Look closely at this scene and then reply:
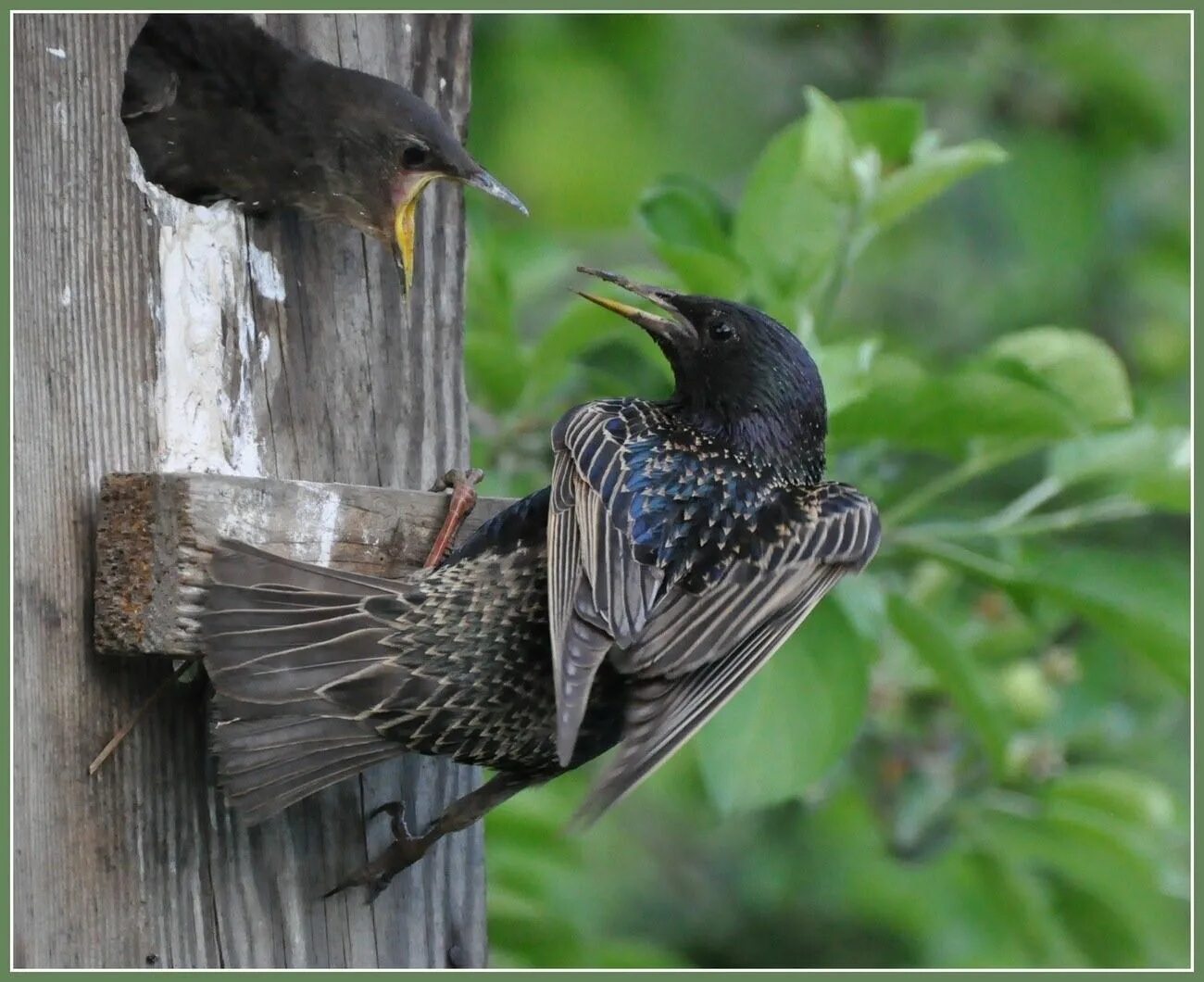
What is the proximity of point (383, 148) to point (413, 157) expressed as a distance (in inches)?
2.2

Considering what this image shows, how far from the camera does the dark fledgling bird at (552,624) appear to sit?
2.39m

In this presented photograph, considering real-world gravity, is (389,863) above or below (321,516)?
below

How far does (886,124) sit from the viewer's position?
325 cm

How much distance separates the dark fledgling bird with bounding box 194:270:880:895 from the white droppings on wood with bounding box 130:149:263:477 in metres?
0.30

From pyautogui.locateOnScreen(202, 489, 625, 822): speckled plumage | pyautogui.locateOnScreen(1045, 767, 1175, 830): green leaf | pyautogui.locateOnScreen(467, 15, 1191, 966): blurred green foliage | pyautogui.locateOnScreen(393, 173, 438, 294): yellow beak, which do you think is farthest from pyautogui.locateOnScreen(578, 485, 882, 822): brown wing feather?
pyautogui.locateOnScreen(1045, 767, 1175, 830): green leaf

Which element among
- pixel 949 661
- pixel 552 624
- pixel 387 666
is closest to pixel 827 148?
pixel 949 661

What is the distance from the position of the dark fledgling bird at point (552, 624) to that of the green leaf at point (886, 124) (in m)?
0.69

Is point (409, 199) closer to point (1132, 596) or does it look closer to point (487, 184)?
point (487, 184)

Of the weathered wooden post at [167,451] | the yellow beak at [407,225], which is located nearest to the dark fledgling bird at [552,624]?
the weathered wooden post at [167,451]

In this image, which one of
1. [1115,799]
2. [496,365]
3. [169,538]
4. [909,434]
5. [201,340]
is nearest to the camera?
[169,538]

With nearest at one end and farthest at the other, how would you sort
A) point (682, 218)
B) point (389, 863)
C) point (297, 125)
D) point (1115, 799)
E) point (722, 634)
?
point (722, 634) → point (389, 863) → point (297, 125) → point (682, 218) → point (1115, 799)

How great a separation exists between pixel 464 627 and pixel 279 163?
2.92 feet

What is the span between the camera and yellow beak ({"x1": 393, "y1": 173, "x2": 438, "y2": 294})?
287 centimetres

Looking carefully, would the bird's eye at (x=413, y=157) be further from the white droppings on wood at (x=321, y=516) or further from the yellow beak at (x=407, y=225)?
the white droppings on wood at (x=321, y=516)
